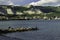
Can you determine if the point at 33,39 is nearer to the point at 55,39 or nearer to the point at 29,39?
the point at 29,39

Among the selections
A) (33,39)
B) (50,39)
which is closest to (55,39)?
(50,39)

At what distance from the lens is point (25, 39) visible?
73.1 metres

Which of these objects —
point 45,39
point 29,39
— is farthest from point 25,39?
point 45,39

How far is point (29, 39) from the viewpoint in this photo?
72750mm

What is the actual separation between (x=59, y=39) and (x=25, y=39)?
9.60 m

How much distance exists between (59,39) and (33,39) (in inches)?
287

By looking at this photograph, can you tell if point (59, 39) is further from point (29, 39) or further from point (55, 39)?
point (29, 39)

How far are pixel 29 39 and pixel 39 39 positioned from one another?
2.82 m

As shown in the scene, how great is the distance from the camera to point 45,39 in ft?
239

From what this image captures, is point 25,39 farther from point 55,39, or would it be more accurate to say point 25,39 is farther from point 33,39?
point 55,39

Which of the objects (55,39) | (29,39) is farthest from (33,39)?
(55,39)

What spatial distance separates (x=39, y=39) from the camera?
2862 inches

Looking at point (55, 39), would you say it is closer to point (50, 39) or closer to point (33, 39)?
point (50, 39)

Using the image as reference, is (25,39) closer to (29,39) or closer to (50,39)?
(29,39)
